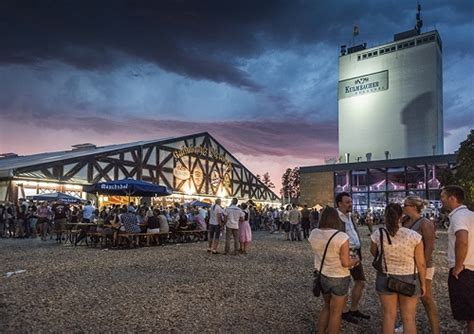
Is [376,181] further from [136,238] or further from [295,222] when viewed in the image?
[136,238]

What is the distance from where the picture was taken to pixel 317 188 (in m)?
45.2

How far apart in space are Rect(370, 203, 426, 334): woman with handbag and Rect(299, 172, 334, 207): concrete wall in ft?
134

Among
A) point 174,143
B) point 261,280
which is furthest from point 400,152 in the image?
point 261,280

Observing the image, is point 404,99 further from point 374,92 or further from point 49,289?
point 49,289

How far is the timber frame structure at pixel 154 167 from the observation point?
24.7 metres

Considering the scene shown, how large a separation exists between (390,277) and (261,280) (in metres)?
4.42

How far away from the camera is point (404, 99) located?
59.2 m

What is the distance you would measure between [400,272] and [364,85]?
207 ft

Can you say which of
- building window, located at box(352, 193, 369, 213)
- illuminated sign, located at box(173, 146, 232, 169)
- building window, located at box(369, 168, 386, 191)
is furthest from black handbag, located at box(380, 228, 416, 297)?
building window, located at box(352, 193, 369, 213)

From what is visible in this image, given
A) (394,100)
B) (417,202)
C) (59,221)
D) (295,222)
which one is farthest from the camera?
(394,100)

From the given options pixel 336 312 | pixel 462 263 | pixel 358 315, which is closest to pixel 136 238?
pixel 358 315

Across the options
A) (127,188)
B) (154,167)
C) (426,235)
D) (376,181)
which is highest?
(154,167)

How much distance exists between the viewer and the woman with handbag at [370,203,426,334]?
12.4ft

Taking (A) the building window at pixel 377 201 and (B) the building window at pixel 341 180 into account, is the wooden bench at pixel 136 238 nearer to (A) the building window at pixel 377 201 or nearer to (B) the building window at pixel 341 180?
(A) the building window at pixel 377 201
